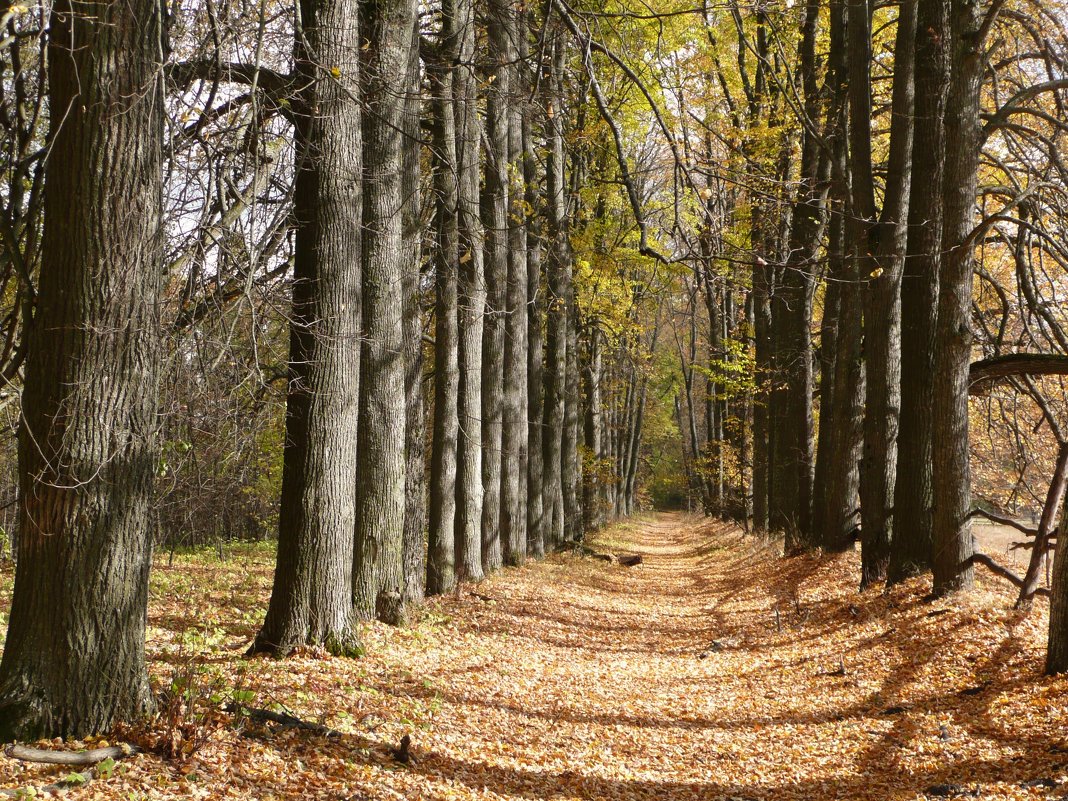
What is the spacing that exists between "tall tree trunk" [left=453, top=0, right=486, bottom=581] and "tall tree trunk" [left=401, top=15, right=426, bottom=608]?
0.80 meters

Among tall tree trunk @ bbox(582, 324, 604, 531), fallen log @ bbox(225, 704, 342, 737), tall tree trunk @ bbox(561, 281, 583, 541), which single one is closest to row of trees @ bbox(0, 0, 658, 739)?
fallen log @ bbox(225, 704, 342, 737)

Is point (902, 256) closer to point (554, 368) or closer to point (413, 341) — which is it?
point (413, 341)

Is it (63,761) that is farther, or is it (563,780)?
(563,780)

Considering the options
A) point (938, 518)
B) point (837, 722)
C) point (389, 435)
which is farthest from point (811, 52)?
point (837, 722)

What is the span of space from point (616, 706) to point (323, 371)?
4022 millimetres

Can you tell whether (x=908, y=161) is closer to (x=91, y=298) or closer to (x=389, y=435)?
(x=389, y=435)

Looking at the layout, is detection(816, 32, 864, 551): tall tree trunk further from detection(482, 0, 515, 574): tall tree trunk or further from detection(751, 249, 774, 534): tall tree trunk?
detection(482, 0, 515, 574): tall tree trunk

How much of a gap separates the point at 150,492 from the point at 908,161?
10634 millimetres

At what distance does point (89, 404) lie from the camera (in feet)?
15.5

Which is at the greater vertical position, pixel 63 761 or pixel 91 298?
pixel 91 298

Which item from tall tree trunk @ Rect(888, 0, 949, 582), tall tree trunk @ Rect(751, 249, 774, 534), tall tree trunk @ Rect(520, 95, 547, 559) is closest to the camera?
tall tree trunk @ Rect(888, 0, 949, 582)

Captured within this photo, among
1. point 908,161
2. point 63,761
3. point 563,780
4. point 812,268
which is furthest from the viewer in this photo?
point 812,268

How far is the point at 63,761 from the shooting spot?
14.3 feet

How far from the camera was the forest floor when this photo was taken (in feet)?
16.9
